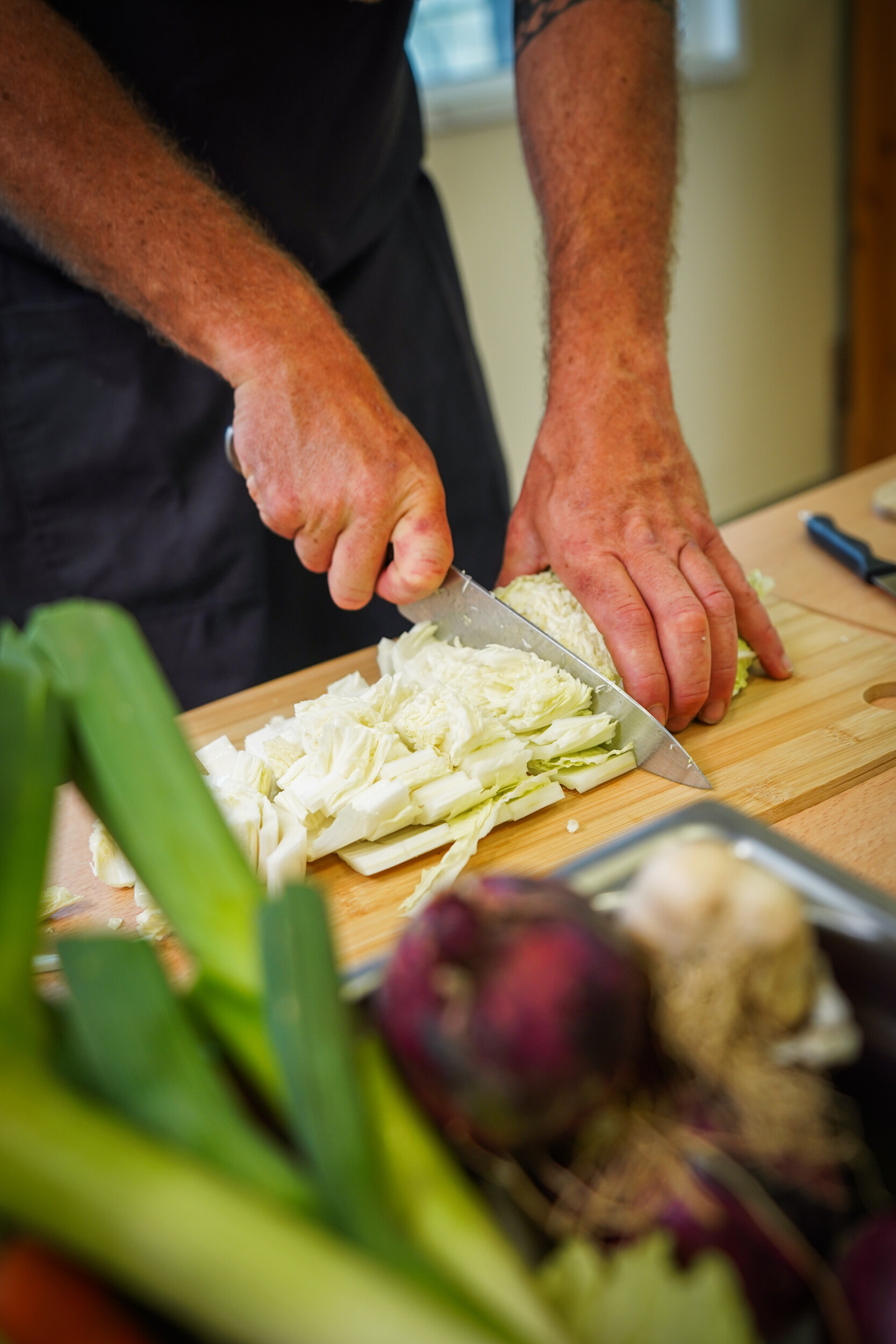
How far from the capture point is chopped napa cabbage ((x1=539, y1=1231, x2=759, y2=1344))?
0.39 m

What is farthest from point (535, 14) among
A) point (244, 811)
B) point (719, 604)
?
point (244, 811)

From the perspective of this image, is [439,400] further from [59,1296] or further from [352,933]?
[59,1296]

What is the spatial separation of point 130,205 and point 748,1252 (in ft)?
5.28

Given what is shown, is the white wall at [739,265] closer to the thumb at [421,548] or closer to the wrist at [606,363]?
the wrist at [606,363]

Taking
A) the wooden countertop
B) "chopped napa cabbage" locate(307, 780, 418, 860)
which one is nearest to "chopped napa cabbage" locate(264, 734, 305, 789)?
"chopped napa cabbage" locate(307, 780, 418, 860)

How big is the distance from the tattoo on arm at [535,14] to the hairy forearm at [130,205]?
2.92ft

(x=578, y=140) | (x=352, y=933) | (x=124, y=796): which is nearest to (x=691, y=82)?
(x=578, y=140)

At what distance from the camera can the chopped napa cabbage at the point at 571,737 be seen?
4.49ft

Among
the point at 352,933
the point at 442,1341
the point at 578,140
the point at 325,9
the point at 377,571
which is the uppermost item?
the point at 325,9

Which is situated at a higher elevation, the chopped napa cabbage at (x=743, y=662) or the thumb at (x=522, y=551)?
the thumb at (x=522, y=551)

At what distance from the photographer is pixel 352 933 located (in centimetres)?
116

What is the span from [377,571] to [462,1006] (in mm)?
1150

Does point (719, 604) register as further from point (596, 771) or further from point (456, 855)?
point (456, 855)

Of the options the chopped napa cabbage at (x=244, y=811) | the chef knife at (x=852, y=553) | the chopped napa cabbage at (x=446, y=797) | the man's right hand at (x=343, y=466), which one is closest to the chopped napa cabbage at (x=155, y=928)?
the chopped napa cabbage at (x=244, y=811)
